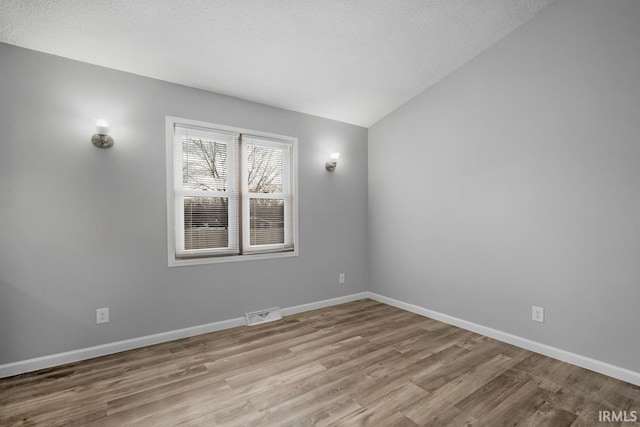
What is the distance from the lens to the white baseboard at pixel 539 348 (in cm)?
224

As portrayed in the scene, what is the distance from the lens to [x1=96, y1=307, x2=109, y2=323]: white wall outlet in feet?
8.67

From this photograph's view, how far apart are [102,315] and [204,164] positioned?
166cm

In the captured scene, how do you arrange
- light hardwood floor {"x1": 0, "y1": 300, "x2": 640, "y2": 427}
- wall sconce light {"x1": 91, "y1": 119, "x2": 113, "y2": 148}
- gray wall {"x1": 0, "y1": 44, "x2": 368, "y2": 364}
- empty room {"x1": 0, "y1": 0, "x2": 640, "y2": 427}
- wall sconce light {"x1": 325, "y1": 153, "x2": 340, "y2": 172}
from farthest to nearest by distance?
wall sconce light {"x1": 325, "y1": 153, "x2": 340, "y2": 172} → wall sconce light {"x1": 91, "y1": 119, "x2": 113, "y2": 148} → gray wall {"x1": 0, "y1": 44, "x2": 368, "y2": 364} → empty room {"x1": 0, "y1": 0, "x2": 640, "y2": 427} → light hardwood floor {"x1": 0, "y1": 300, "x2": 640, "y2": 427}

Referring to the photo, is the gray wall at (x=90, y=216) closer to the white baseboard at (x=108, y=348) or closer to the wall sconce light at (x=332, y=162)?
the white baseboard at (x=108, y=348)

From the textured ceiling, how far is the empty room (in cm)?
2

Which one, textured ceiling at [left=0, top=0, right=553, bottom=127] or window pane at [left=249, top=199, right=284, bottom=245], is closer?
textured ceiling at [left=0, top=0, right=553, bottom=127]

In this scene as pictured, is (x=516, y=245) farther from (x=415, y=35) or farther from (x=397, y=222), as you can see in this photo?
(x=415, y=35)

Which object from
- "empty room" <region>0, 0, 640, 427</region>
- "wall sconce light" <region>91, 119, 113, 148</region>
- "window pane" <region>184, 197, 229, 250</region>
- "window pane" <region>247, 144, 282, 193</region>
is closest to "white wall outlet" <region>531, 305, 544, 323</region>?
"empty room" <region>0, 0, 640, 427</region>

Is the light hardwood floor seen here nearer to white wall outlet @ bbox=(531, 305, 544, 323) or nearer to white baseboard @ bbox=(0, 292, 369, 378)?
white baseboard @ bbox=(0, 292, 369, 378)

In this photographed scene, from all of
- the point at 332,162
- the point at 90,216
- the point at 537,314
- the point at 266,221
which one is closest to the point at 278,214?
the point at 266,221

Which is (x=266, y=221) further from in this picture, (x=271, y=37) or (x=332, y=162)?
(x=271, y=37)

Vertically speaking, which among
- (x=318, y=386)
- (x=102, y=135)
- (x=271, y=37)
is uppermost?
(x=271, y=37)

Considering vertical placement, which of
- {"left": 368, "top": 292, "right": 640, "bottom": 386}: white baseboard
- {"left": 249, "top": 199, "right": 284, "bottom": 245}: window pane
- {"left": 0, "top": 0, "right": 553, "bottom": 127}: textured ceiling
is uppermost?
{"left": 0, "top": 0, "right": 553, "bottom": 127}: textured ceiling

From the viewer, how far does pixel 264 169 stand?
3656 mm
